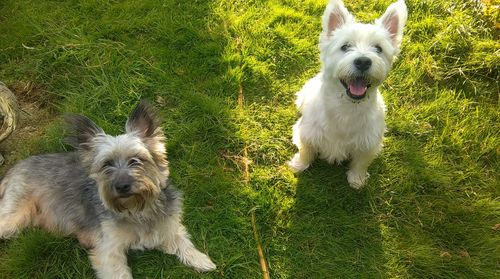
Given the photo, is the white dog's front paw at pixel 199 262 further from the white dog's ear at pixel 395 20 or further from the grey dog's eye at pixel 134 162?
the white dog's ear at pixel 395 20

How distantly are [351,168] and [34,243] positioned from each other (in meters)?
3.21

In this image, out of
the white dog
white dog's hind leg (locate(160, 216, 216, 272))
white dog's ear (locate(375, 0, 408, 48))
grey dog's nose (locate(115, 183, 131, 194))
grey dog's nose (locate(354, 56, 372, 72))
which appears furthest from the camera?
white dog's hind leg (locate(160, 216, 216, 272))

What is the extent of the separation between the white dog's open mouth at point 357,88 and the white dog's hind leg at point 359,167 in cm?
76

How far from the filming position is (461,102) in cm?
535

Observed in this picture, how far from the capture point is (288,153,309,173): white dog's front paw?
15.4 feet

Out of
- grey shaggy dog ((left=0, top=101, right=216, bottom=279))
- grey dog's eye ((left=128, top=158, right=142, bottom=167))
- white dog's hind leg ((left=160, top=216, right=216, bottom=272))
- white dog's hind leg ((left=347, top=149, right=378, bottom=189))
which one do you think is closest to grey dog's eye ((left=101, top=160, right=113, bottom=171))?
grey shaggy dog ((left=0, top=101, right=216, bottom=279))

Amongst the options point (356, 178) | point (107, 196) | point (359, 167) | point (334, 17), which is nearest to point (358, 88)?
point (334, 17)

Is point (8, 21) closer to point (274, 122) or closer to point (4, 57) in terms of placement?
point (4, 57)

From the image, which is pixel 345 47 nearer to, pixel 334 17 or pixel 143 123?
pixel 334 17

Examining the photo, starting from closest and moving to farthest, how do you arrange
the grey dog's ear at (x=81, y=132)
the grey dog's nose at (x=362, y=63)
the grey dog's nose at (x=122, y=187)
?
1. the grey dog's nose at (x=122, y=187)
2. the grey dog's ear at (x=81, y=132)
3. the grey dog's nose at (x=362, y=63)

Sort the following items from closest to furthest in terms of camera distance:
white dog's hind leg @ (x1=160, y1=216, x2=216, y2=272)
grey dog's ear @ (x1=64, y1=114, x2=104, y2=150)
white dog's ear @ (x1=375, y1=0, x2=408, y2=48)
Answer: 1. grey dog's ear @ (x1=64, y1=114, x2=104, y2=150)
2. white dog's ear @ (x1=375, y1=0, x2=408, y2=48)
3. white dog's hind leg @ (x1=160, y1=216, x2=216, y2=272)

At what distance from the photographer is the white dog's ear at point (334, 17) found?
148 inches

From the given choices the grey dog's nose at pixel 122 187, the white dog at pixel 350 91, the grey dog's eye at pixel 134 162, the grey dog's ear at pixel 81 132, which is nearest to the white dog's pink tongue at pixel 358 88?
the white dog at pixel 350 91

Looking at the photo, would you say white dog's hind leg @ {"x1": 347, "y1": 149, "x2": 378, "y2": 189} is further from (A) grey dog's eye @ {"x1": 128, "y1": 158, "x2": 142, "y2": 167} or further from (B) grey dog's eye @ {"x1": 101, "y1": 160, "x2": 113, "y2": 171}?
(B) grey dog's eye @ {"x1": 101, "y1": 160, "x2": 113, "y2": 171}
